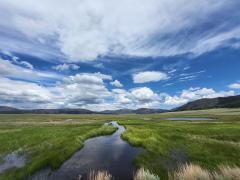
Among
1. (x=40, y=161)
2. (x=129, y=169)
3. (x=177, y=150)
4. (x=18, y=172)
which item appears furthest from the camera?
(x=177, y=150)

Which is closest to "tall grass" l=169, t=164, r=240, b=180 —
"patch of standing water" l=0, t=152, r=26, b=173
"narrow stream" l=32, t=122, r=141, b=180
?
"narrow stream" l=32, t=122, r=141, b=180

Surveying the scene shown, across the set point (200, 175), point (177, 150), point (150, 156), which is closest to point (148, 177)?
point (200, 175)

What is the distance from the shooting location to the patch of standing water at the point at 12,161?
19502 millimetres

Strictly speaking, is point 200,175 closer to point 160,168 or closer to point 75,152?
point 160,168

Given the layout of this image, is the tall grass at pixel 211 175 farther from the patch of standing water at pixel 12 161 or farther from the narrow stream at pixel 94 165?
the patch of standing water at pixel 12 161

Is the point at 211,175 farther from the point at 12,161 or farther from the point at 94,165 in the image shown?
the point at 12,161

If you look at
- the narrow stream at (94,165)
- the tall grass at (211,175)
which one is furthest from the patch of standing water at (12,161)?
the tall grass at (211,175)

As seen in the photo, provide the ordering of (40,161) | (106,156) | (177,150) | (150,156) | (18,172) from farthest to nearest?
(177,150) < (106,156) < (150,156) < (40,161) < (18,172)

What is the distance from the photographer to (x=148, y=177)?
497 inches

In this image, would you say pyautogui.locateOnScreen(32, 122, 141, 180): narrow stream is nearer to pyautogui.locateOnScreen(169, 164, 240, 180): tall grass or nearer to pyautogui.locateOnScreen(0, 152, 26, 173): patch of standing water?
pyautogui.locateOnScreen(0, 152, 26, 173): patch of standing water

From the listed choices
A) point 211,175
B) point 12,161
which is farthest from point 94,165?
point 211,175

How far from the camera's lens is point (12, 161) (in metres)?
21.4

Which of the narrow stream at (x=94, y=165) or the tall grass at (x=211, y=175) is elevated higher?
the tall grass at (x=211, y=175)

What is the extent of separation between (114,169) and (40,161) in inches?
327
